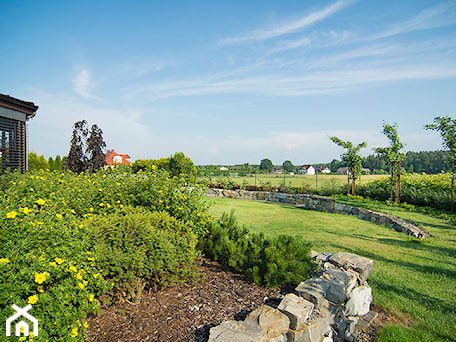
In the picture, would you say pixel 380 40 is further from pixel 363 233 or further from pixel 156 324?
pixel 156 324

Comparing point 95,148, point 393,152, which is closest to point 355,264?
point 393,152

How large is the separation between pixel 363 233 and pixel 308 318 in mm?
5445

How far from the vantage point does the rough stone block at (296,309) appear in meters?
2.02

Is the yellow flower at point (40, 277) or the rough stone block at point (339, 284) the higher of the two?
the yellow flower at point (40, 277)

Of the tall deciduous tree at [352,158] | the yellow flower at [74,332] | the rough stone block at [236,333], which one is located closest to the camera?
the yellow flower at [74,332]

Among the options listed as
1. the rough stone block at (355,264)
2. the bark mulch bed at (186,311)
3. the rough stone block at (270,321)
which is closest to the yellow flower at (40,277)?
the bark mulch bed at (186,311)

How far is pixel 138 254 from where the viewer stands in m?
2.32

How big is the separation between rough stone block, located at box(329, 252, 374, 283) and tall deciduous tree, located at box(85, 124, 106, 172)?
474 inches

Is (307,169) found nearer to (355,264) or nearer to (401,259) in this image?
(401,259)

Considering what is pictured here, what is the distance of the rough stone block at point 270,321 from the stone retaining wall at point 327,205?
6201mm

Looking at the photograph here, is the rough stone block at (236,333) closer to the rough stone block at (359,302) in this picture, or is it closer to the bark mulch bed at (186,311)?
the bark mulch bed at (186,311)

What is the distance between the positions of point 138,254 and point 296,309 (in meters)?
1.46

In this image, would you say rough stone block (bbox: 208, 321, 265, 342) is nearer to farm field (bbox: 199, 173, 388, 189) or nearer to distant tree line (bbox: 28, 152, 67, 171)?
farm field (bbox: 199, 173, 388, 189)

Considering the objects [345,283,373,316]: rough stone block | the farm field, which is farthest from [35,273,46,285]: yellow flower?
the farm field
